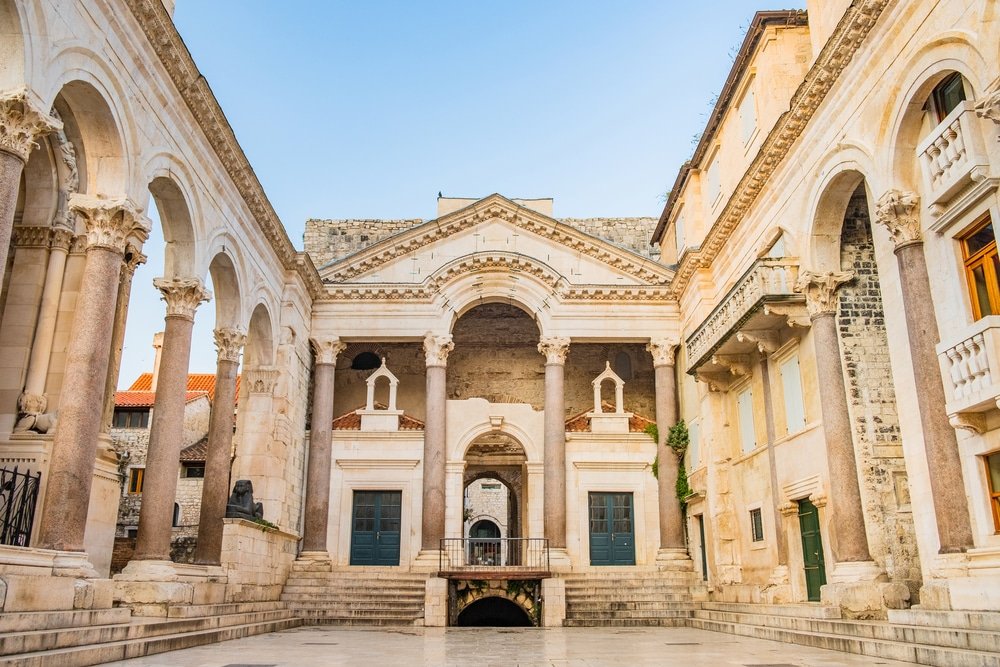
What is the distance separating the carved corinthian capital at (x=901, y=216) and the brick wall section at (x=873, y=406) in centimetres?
280

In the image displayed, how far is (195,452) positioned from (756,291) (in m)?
21.0

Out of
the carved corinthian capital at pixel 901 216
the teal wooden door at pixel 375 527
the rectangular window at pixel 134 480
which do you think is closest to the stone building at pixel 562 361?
the carved corinthian capital at pixel 901 216

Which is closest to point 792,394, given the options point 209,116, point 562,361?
point 562,361

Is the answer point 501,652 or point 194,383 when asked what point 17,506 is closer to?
point 501,652

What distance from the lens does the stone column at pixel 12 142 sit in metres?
9.30

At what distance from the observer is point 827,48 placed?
1348 cm

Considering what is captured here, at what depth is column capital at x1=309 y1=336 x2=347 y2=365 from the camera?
23.6 m

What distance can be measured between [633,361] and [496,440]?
210 inches

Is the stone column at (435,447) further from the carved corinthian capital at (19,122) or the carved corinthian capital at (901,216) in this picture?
the carved corinthian capital at (19,122)

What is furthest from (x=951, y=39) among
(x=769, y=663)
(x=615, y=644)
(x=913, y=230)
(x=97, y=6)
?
(x=97, y=6)

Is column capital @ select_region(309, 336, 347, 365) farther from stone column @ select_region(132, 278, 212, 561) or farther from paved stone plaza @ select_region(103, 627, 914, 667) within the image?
paved stone plaza @ select_region(103, 627, 914, 667)

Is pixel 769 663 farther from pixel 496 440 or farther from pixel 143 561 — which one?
pixel 496 440

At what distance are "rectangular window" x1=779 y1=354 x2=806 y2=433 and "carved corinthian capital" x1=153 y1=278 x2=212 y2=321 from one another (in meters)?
11.8

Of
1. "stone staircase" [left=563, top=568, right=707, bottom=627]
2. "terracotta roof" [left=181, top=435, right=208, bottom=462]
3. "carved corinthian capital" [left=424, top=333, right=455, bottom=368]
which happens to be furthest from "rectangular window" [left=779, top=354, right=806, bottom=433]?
"terracotta roof" [left=181, top=435, right=208, bottom=462]
